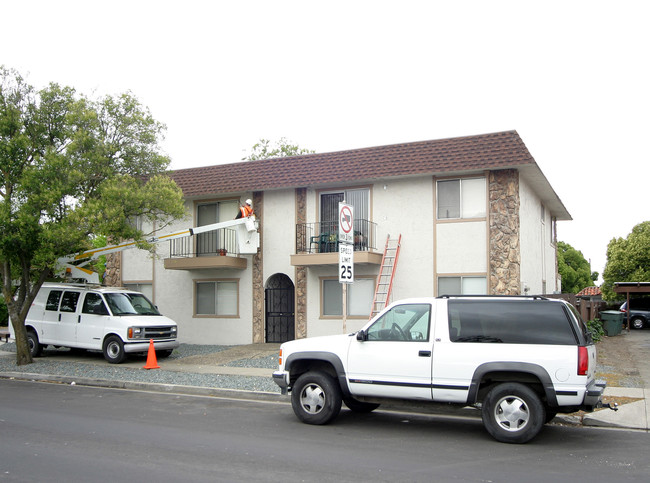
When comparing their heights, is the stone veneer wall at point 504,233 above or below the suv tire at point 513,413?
above

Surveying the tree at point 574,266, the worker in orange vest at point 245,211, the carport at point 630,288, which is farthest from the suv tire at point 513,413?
the tree at point 574,266

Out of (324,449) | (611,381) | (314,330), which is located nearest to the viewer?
(324,449)

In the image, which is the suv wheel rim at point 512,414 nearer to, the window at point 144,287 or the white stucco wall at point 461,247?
the white stucco wall at point 461,247

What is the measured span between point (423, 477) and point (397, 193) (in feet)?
42.6

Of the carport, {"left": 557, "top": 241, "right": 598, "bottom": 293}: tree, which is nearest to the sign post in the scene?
the carport

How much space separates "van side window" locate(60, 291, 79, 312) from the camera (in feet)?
57.0

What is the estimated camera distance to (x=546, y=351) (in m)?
7.69

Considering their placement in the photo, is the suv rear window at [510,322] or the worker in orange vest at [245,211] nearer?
the suv rear window at [510,322]

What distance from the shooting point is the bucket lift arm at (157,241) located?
17.8 m

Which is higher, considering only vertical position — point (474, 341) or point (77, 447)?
point (474, 341)

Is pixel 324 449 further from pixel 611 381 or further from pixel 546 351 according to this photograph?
pixel 611 381

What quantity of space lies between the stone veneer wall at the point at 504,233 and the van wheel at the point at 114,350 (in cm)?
1003

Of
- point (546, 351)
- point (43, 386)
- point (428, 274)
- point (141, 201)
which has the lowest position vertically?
point (43, 386)

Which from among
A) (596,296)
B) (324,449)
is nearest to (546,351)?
(324,449)
